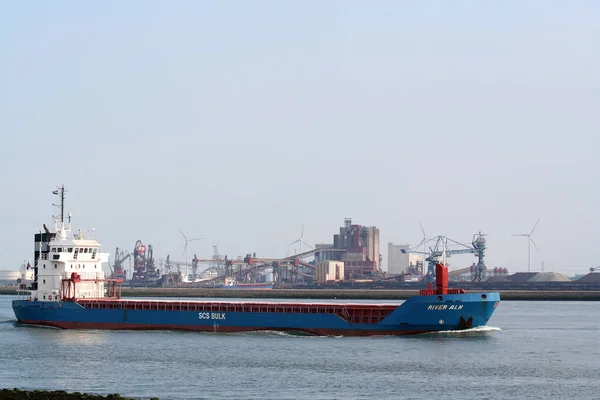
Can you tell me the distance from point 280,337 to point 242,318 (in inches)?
159

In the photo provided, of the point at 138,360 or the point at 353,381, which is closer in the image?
the point at 353,381

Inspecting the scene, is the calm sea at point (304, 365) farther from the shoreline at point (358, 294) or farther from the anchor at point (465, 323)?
the shoreline at point (358, 294)

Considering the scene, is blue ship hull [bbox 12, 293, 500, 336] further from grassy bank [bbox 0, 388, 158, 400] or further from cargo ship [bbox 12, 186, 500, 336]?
grassy bank [bbox 0, 388, 158, 400]

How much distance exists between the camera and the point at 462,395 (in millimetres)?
35938

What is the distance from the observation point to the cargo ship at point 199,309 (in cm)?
5522

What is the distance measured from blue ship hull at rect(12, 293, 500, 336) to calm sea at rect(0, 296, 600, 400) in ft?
3.91

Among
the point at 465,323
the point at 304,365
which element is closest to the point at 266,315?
the point at 465,323

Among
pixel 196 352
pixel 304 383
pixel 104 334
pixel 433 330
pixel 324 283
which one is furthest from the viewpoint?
pixel 324 283

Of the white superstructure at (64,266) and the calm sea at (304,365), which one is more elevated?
the white superstructure at (64,266)

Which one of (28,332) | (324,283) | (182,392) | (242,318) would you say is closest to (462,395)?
(182,392)

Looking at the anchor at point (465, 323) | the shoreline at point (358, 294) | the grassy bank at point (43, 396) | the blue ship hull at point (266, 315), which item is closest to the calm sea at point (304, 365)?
the anchor at point (465, 323)

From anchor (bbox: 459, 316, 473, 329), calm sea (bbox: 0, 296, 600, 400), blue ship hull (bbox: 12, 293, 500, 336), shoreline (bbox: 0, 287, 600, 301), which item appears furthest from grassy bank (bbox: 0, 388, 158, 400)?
shoreline (bbox: 0, 287, 600, 301)

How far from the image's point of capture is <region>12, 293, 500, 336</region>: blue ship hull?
55.0m

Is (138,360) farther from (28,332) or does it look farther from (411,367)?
(28,332)
